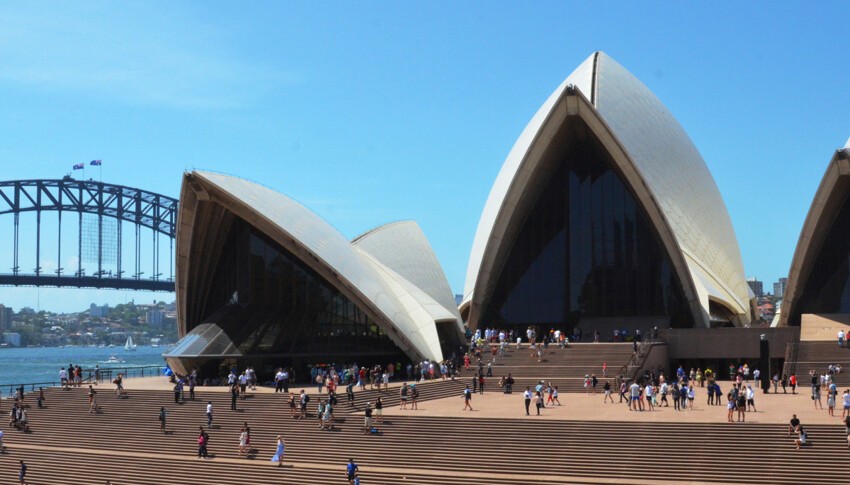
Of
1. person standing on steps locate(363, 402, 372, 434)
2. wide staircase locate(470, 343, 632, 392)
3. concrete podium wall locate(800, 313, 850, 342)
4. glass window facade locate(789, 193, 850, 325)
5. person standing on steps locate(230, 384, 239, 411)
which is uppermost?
glass window facade locate(789, 193, 850, 325)

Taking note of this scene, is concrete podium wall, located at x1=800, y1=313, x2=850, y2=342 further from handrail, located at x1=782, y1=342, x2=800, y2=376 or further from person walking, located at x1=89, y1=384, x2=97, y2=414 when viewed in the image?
person walking, located at x1=89, y1=384, x2=97, y2=414

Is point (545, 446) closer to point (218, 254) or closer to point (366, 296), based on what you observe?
point (366, 296)

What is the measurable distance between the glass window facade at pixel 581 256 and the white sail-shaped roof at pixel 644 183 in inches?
40.9

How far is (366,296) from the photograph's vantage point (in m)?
35.1

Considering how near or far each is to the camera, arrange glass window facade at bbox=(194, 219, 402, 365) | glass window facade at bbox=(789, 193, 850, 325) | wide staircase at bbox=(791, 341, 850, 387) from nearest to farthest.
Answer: wide staircase at bbox=(791, 341, 850, 387)
glass window facade at bbox=(194, 219, 402, 365)
glass window facade at bbox=(789, 193, 850, 325)

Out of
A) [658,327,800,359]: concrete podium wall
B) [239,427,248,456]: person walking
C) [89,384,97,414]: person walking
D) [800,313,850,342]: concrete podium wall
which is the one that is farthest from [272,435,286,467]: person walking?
[800,313,850,342]: concrete podium wall

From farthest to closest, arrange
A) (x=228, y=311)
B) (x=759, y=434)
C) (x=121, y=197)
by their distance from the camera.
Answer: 1. (x=121, y=197)
2. (x=228, y=311)
3. (x=759, y=434)

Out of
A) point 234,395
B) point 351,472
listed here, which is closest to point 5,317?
point 234,395

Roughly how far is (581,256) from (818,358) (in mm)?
11394

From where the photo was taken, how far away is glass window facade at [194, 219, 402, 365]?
3556 cm

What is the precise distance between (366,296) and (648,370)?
32.3 feet

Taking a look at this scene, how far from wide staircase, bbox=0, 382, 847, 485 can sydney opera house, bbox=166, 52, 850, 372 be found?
6.72 meters

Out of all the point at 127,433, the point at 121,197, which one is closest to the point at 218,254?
the point at 127,433

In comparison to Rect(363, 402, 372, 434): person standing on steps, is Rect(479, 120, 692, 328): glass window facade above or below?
above
